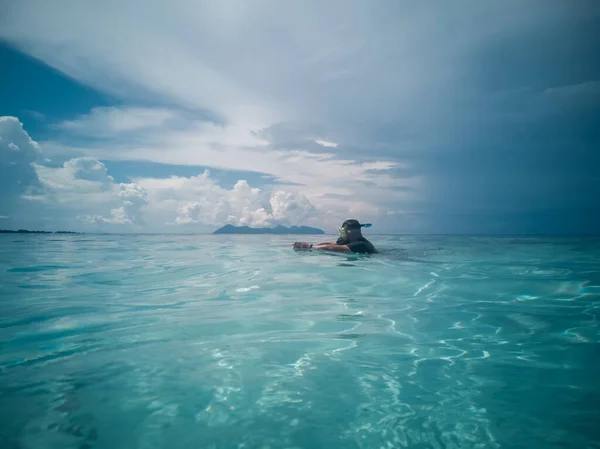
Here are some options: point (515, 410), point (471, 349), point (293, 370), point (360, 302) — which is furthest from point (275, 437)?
point (360, 302)

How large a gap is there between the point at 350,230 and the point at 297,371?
17701 mm

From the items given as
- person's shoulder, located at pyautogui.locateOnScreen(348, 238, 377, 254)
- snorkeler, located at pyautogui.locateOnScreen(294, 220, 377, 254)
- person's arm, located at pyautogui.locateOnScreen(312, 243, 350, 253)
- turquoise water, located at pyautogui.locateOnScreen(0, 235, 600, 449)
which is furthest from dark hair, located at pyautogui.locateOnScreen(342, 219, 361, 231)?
turquoise water, located at pyautogui.locateOnScreen(0, 235, 600, 449)

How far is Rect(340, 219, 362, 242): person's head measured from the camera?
21.6m

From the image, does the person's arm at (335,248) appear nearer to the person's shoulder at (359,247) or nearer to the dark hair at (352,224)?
the person's shoulder at (359,247)

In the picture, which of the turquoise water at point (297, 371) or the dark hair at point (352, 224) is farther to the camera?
the dark hair at point (352, 224)

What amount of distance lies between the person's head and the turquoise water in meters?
12.0

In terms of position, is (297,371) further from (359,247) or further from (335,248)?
(335,248)

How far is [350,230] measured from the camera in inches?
865

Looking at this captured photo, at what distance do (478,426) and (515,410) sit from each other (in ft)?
2.33

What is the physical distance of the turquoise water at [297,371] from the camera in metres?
3.37

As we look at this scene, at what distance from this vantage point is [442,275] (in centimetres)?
1417

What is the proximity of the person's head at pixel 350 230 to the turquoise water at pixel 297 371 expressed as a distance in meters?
12.0

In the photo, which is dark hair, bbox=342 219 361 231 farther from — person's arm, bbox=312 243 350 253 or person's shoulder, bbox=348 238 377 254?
person's arm, bbox=312 243 350 253

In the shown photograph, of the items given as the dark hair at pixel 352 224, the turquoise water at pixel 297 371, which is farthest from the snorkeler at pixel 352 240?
the turquoise water at pixel 297 371
